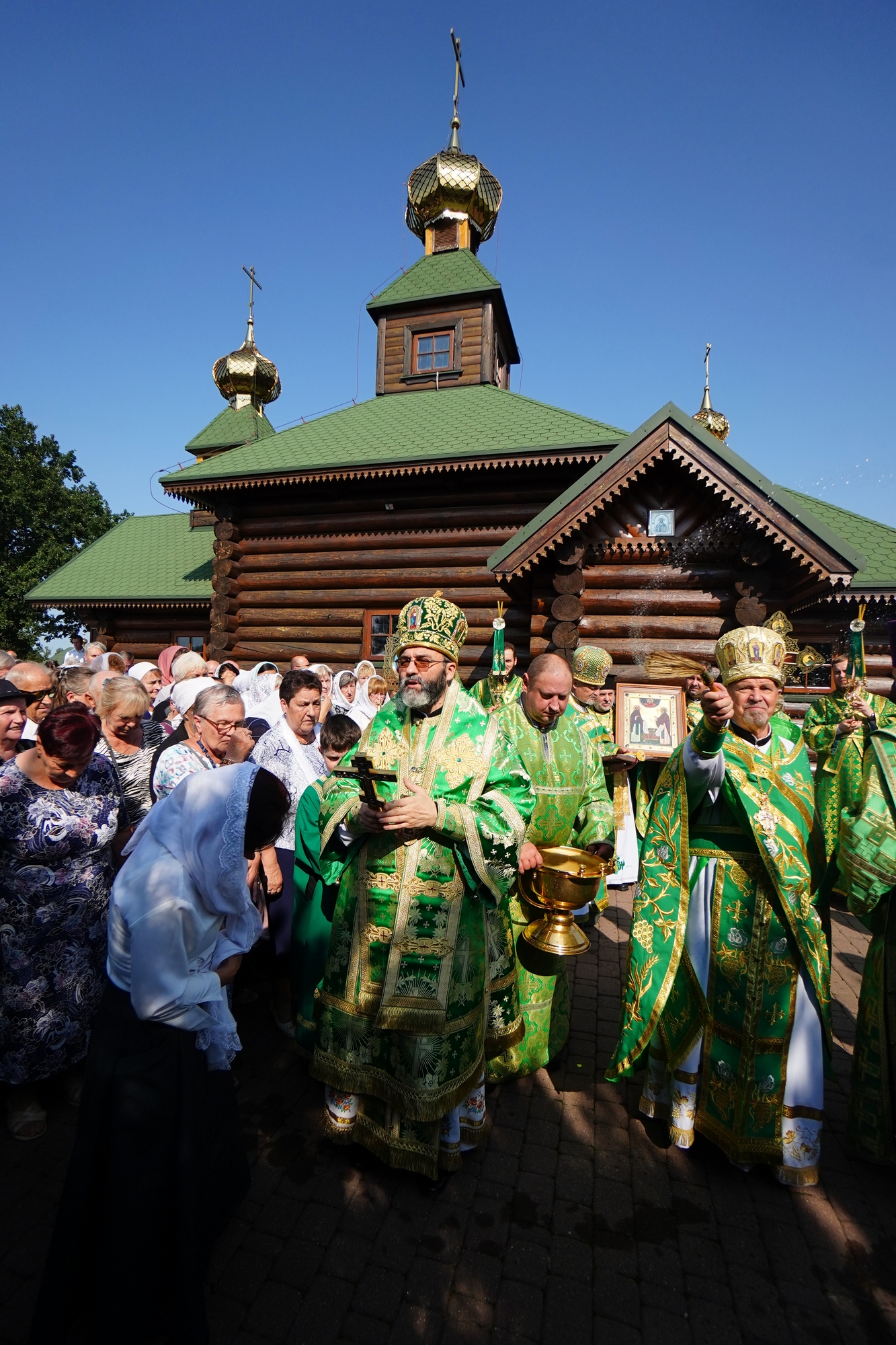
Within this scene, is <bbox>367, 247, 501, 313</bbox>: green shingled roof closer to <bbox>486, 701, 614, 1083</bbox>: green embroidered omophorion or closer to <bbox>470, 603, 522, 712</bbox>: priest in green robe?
<bbox>470, 603, 522, 712</bbox>: priest in green robe

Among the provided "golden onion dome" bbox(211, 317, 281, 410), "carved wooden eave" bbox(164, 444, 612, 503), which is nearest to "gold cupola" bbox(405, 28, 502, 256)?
"golden onion dome" bbox(211, 317, 281, 410)

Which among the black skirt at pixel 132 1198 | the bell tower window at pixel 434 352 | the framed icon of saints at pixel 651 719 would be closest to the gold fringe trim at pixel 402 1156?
the black skirt at pixel 132 1198

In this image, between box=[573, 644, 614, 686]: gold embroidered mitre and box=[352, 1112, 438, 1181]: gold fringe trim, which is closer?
box=[352, 1112, 438, 1181]: gold fringe trim

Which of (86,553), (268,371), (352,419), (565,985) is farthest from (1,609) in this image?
(565,985)

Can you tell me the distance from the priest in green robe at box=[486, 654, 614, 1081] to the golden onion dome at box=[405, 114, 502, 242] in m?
18.3

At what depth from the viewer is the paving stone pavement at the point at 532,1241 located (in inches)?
95.9

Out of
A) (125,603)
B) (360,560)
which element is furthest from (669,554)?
(125,603)

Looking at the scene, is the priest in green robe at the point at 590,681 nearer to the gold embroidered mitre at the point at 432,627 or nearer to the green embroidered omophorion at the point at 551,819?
the green embroidered omophorion at the point at 551,819

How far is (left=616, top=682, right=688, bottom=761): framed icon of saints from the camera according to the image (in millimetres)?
7996

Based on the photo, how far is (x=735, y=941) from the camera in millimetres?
3234

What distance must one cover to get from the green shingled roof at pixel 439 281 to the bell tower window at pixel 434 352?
0.81 m

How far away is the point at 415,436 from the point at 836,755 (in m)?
10.0

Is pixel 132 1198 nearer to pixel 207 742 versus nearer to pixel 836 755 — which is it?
pixel 207 742

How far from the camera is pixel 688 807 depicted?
3387mm
